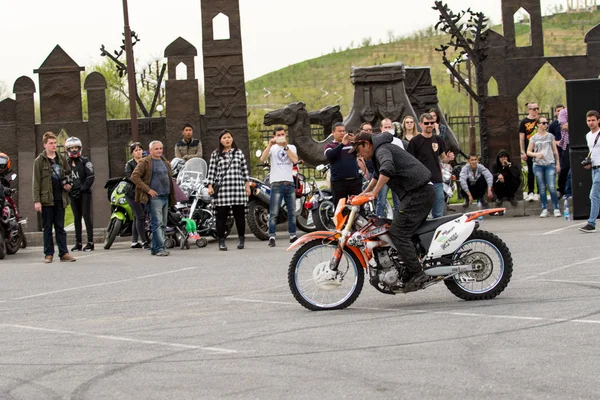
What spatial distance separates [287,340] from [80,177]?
1034cm

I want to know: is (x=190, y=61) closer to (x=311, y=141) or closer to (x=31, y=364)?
(x=311, y=141)

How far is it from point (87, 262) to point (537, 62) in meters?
26.6

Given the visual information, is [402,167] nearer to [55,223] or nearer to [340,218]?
[340,218]

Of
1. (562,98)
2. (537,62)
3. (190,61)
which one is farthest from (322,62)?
(190,61)

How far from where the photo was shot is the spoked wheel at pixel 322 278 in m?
10.2

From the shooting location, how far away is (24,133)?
26.1 meters

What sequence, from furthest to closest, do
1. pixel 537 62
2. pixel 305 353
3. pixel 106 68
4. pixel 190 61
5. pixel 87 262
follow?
pixel 106 68 → pixel 537 62 → pixel 190 61 → pixel 87 262 → pixel 305 353

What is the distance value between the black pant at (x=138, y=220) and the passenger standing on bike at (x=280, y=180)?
2.11 metres

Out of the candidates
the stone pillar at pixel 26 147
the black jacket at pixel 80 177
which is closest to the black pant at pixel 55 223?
the black jacket at pixel 80 177

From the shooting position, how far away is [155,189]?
1711 cm

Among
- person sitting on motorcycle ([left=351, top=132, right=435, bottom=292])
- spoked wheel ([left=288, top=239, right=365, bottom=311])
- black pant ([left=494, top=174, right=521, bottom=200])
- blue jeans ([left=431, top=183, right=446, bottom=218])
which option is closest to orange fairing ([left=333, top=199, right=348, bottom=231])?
spoked wheel ([left=288, top=239, right=365, bottom=311])

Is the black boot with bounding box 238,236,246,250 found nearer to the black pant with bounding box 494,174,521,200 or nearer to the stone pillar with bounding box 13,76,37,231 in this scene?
the black pant with bounding box 494,174,521,200

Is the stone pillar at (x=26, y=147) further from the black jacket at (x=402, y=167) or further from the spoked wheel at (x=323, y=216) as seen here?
the black jacket at (x=402, y=167)

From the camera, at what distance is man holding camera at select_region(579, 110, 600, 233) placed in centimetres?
1641
